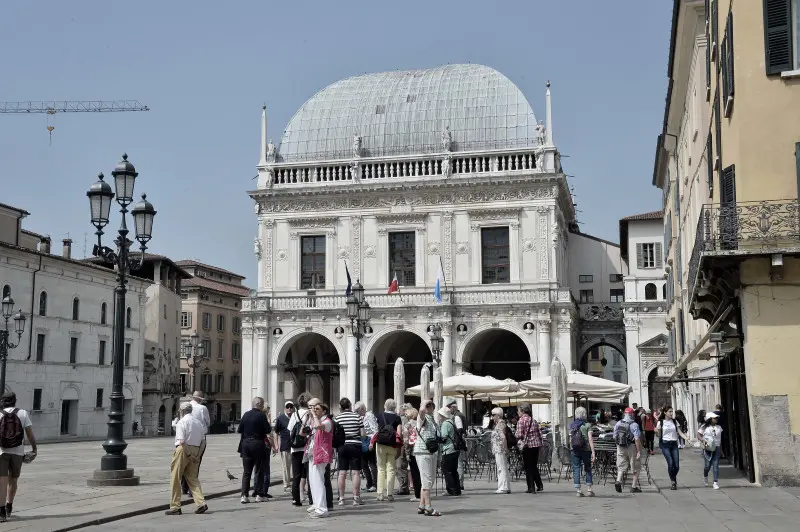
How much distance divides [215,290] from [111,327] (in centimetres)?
2534

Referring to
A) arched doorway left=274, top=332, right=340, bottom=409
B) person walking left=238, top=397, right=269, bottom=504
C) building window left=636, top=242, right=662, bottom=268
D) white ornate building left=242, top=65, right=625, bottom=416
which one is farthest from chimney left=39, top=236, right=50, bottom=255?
person walking left=238, top=397, right=269, bottom=504

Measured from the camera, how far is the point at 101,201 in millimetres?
20812

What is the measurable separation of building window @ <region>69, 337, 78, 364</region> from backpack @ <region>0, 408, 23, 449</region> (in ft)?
149

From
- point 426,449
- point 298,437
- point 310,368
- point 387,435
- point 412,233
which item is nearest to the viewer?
point 426,449

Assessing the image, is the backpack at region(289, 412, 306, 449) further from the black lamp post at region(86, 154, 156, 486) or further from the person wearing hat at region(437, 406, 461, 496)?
the black lamp post at region(86, 154, 156, 486)

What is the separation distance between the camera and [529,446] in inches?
780

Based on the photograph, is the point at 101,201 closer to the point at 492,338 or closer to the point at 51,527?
the point at 51,527

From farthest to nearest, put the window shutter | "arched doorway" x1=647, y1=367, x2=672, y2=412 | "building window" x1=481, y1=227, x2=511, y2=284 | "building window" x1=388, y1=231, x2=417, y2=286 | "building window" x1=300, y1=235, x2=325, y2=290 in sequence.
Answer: "building window" x1=300, y1=235, x2=325, y2=290 → "building window" x1=388, y1=231, x2=417, y2=286 → "arched doorway" x1=647, y1=367, x2=672, y2=412 → "building window" x1=481, y1=227, x2=511, y2=284 → the window shutter

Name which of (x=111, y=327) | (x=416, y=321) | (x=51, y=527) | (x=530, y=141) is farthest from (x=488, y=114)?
(x=51, y=527)

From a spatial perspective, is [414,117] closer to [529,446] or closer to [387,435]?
[529,446]

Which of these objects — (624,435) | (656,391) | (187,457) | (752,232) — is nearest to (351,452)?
(187,457)

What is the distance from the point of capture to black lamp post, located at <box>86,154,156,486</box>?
795 inches

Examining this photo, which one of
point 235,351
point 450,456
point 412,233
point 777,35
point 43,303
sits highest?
point 412,233

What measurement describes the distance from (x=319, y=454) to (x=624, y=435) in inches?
267
